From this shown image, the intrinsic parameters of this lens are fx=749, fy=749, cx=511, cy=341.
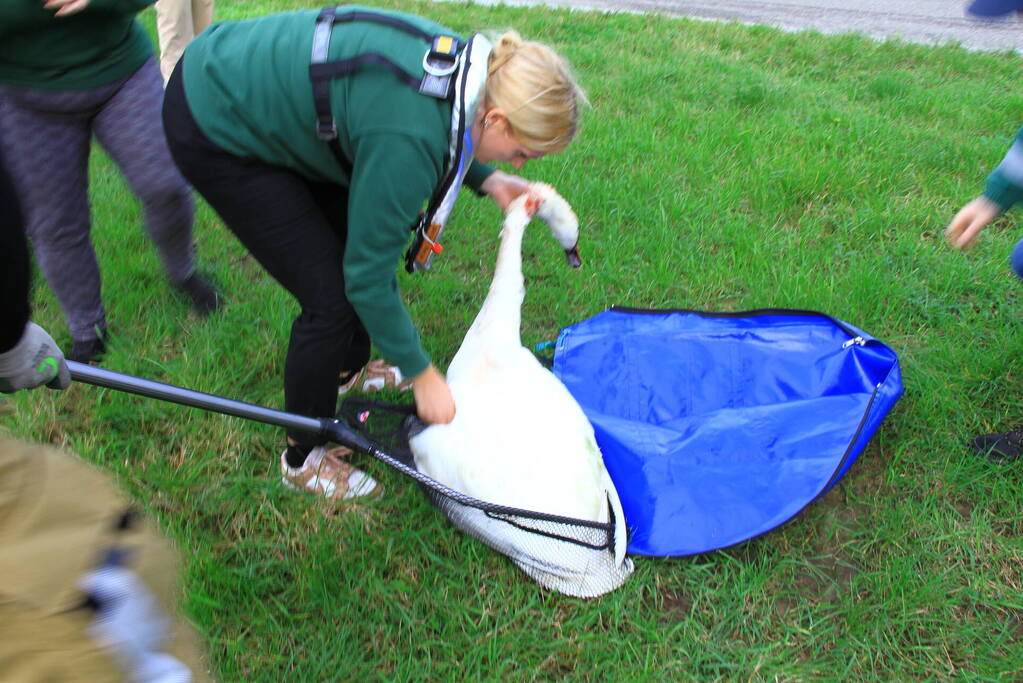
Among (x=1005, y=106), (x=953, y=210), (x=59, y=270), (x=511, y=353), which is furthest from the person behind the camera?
(x=1005, y=106)

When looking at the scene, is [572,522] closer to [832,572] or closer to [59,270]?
[832,572]

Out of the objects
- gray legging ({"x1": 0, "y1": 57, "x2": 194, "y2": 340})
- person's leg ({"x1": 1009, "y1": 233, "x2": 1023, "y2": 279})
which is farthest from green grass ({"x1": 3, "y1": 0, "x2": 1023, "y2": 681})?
person's leg ({"x1": 1009, "y1": 233, "x2": 1023, "y2": 279})

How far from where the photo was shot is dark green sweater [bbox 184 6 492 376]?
Result: 1377 mm

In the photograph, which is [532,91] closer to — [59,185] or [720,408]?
[720,408]

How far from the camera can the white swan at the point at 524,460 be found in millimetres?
1780

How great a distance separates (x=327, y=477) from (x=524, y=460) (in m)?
0.55

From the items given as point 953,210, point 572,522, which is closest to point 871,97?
point 953,210

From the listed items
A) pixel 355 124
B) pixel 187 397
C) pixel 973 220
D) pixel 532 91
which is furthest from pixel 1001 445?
pixel 187 397

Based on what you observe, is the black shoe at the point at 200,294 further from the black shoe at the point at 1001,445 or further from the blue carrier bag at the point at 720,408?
the black shoe at the point at 1001,445

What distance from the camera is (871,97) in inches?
175

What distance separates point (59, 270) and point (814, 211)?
9.55 feet

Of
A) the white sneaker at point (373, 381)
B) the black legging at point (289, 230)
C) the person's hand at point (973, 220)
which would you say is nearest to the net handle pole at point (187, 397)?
the black legging at point (289, 230)

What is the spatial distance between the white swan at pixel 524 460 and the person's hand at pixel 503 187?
3 cm

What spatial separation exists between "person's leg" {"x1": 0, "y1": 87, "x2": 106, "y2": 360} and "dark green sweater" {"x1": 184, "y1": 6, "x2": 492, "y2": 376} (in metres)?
0.65
